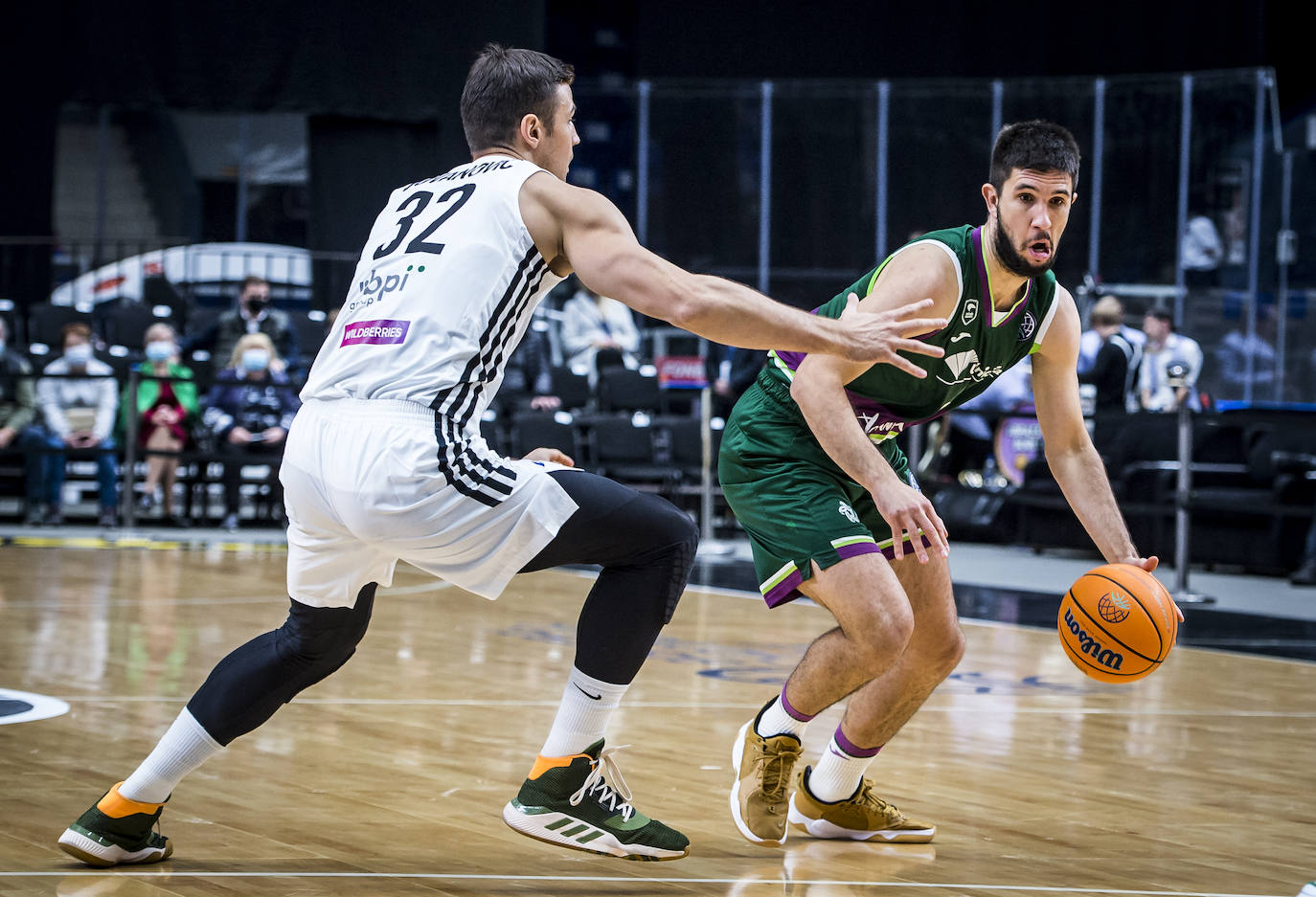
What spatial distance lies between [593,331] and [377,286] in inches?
377

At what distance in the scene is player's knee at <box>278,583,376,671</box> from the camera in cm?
320

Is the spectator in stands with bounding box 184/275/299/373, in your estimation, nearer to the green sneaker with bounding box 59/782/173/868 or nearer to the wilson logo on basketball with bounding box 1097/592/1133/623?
the green sneaker with bounding box 59/782/173/868

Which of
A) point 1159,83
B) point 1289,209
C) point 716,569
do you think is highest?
point 1159,83

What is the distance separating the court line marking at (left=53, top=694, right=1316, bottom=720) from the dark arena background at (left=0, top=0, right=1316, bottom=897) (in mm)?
38

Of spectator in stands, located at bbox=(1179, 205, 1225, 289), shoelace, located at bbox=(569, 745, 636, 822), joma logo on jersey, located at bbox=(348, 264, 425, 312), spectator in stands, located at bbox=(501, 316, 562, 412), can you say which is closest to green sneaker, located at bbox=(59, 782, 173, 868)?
shoelace, located at bbox=(569, 745, 636, 822)

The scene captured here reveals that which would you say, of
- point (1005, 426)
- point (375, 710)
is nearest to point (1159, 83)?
point (1005, 426)

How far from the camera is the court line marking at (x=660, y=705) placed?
5383mm

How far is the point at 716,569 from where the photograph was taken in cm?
1019

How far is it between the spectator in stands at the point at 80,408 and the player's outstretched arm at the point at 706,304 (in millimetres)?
8914

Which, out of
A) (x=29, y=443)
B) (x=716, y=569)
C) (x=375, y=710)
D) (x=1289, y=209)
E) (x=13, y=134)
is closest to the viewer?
(x=375, y=710)

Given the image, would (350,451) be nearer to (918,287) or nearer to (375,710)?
(918,287)

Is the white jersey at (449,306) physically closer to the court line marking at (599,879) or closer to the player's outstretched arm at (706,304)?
the player's outstretched arm at (706,304)

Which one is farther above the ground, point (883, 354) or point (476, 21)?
point (476, 21)

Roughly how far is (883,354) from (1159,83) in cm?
1200
